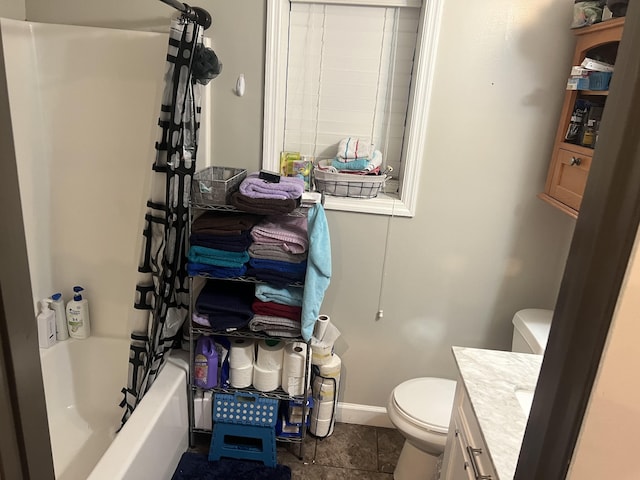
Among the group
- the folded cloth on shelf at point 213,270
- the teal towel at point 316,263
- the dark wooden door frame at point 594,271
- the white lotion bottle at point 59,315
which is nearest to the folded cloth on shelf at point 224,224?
the folded cloth on shelf at point 213,270

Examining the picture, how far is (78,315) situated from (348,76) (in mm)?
1609

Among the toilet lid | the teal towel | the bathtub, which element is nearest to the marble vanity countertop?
the toilet lid

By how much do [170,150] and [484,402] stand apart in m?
1.29

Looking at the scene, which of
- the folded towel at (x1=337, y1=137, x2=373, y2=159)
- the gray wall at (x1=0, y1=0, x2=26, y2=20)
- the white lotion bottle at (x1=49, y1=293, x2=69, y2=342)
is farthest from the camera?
the white lotion bottle at (x1=49, y1=293, x2=69, y2=342)

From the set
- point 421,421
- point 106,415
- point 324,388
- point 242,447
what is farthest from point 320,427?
point 106,415

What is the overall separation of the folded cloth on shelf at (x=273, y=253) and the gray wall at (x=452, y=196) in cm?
33

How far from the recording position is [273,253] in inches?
74.0

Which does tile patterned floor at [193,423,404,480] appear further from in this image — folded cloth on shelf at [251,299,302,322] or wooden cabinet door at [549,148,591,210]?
wooden cabinet door at [549,148,591,210]

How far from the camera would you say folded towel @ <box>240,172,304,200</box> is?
1762 mm

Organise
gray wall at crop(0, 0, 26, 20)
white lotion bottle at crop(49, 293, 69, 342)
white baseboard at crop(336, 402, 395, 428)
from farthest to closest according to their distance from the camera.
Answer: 1. white baseboard at crop(336, 402, 395, 428)
2. white lotion bottle at crop(49, 293, 69, 342)
3. gray wall at crop(0, 0, 26, 20)

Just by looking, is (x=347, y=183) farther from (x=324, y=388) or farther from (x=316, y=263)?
(x=324, y=388)

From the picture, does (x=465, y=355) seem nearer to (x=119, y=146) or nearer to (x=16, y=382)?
(x=16, y=382)

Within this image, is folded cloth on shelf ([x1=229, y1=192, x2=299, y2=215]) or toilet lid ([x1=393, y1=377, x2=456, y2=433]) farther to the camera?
toilet lid ([x1=393, y1=377, x2=456, y2=433])

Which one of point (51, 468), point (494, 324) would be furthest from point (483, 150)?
point (51, 468)
